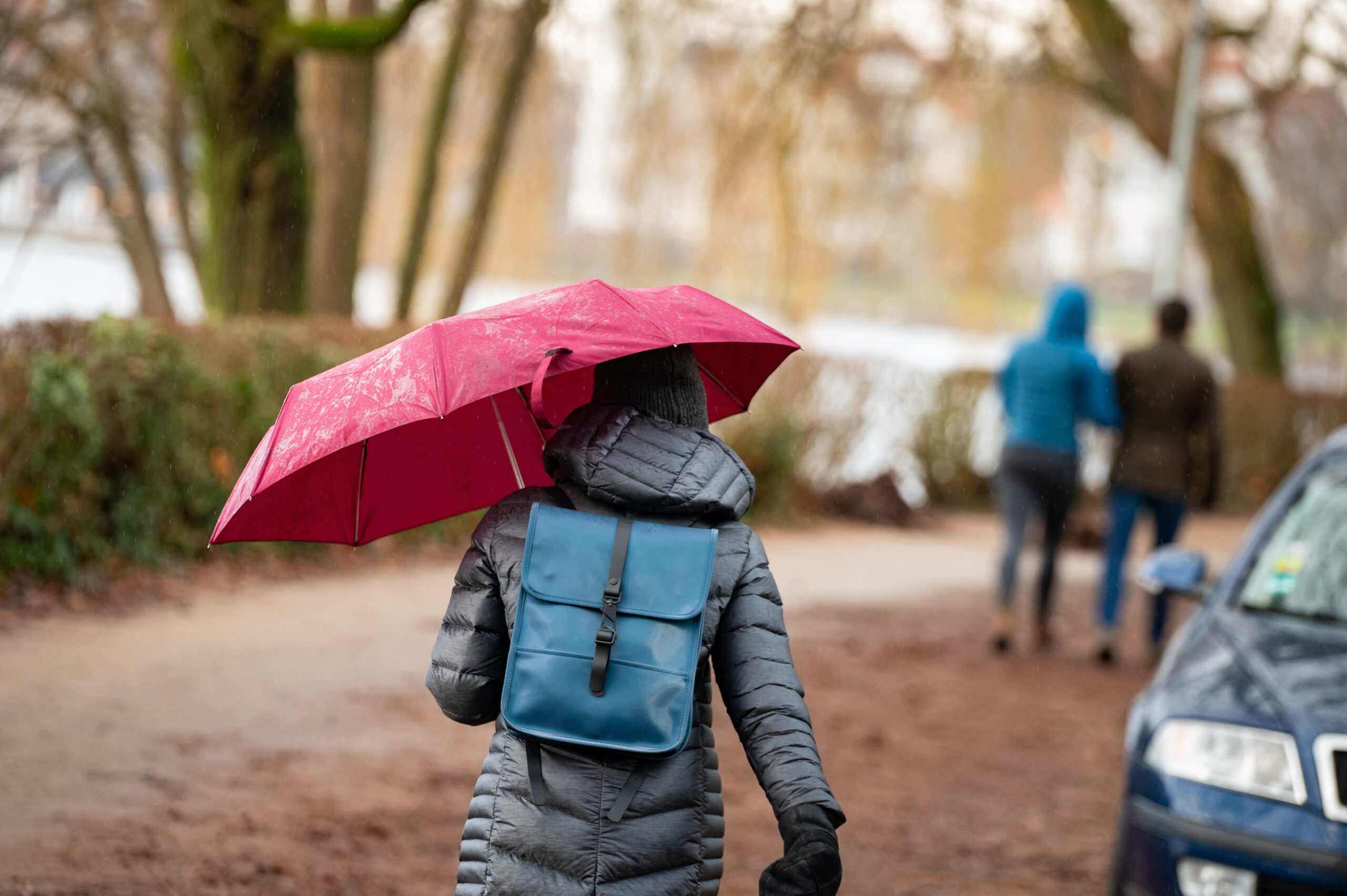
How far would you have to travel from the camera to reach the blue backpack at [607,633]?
2.22m

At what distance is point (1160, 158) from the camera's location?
1848 cm

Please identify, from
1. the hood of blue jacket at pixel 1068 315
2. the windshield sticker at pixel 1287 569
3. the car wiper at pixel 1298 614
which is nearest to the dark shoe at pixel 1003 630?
the hood of blue jacket at pixel 1068 315

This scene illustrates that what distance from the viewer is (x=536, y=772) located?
7.58 feet

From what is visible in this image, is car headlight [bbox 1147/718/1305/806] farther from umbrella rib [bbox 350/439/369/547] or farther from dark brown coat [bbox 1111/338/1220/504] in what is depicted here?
dark brown coat [bbox 1111/338/1220/504]

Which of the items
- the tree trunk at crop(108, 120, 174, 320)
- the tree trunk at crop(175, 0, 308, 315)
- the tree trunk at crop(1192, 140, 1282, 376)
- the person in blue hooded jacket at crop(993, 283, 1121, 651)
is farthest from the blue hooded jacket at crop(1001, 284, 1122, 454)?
the tree trunk at crop(108, 120, 174, 320)

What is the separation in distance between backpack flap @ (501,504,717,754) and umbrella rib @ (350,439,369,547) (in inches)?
28.9

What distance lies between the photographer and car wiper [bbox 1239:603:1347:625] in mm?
4441

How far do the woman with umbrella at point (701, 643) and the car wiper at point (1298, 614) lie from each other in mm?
2778

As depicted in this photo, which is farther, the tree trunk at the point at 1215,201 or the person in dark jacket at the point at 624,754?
the tree trunk at the point at 1215,201

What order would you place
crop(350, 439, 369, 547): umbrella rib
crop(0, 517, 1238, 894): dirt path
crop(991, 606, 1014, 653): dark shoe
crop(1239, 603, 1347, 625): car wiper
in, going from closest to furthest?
crop(350, 439, 369, 547): umbrella rib
crop(1239, 603, 1347, 625): car wiper
crop(0, 517, 1238, 894): dirt path
crop(991, 606, 1014, 653): dark shoe

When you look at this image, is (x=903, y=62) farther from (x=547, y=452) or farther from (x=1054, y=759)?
(x=547, y=452)

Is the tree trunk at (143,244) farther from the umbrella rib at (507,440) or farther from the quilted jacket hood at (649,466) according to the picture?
the quilted jacket hood at (649,466)

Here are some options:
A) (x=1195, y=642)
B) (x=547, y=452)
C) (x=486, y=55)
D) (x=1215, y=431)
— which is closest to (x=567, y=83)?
(x=486, y=55)

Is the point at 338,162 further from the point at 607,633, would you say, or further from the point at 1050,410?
the point at 607,633
